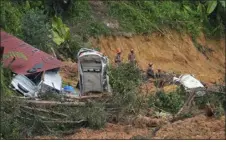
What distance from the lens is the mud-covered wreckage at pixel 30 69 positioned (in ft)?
48.2

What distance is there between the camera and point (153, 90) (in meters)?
17.0

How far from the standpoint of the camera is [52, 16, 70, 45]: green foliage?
69.4 ft

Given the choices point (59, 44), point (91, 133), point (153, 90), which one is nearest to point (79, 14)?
point (59, 44)

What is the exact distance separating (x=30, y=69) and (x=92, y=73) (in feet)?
5.27

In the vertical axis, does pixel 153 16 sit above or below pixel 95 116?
above

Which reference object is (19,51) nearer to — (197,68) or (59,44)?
(59,44)

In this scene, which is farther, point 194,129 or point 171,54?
point 171,54

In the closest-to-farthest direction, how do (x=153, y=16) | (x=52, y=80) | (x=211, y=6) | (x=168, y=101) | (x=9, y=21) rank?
(x=52, y=80), (x=168, y=101), (x=9, y=21), (x=153, y=16), (x=211, y=6)

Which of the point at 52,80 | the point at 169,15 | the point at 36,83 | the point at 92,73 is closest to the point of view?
the point at 36,83

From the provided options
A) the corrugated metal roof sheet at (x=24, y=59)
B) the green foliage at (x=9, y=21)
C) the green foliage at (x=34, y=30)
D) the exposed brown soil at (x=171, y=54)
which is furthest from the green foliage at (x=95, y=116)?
the green foliage at (x=9, y=21)

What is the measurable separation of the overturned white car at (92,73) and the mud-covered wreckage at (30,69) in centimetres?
61

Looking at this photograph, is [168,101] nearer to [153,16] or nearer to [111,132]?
[111,132]

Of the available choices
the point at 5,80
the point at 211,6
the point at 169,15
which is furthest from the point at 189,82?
the point at 211,6

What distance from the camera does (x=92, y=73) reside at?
1591cm
